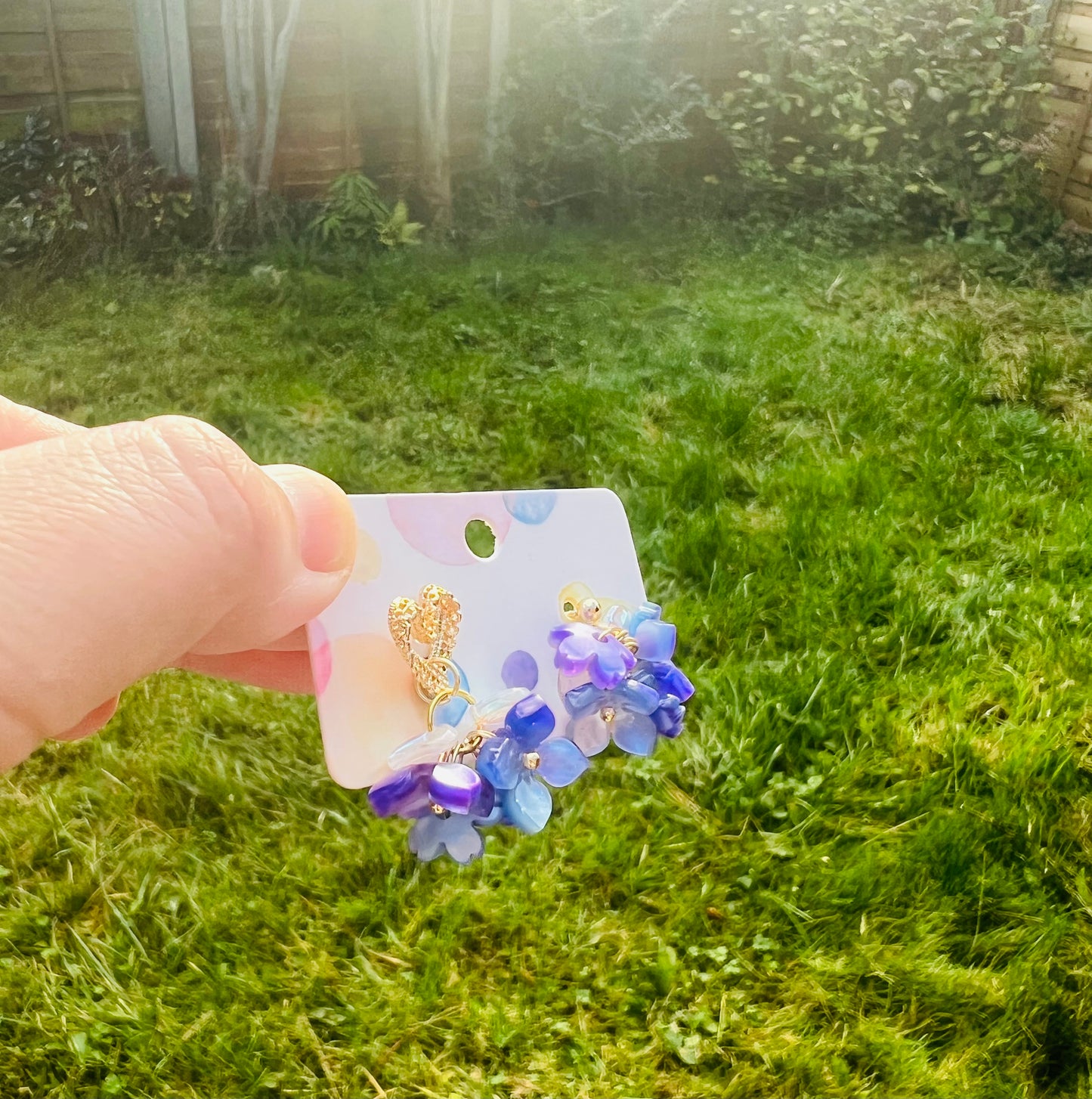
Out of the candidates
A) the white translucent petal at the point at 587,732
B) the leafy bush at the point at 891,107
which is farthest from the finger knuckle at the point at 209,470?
the leafy bush at the point at 891,107

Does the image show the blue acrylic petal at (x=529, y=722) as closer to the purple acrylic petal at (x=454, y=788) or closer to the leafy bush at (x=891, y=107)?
the purple acrylic petal at (x=454, y=788)

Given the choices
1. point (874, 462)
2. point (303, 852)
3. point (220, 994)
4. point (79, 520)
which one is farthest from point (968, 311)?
point (79, 520)

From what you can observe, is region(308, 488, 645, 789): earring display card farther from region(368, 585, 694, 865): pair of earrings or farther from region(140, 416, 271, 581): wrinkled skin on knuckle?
region(140, 416, 271, 581): wrinkled skin on knuckle

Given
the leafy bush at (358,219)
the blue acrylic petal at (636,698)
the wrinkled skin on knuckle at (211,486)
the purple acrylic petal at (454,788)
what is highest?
the wrinkled skin on knuckle at (211,486)

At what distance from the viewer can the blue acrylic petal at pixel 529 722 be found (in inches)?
42.7

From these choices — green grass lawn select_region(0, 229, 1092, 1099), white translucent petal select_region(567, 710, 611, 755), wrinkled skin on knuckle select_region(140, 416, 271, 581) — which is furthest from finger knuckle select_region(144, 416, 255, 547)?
green grass lawn select_region(0, 229, 1092, 1099)

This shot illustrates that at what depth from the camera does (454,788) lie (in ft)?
3.37

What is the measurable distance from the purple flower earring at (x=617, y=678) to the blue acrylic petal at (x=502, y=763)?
0.12 m

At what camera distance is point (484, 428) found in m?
3.40

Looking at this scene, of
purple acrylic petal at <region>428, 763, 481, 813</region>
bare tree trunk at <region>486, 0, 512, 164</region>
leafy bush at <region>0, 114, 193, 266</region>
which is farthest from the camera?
bare tree trunk at <region>486, 0, 512, 164</region>

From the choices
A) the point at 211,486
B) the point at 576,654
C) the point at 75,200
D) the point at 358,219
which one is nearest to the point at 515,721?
the point at 576,654

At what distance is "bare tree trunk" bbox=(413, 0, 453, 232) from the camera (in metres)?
4.93

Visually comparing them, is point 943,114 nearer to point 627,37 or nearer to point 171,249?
point 627,37

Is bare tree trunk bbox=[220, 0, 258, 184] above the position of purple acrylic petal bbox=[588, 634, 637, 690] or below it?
below
